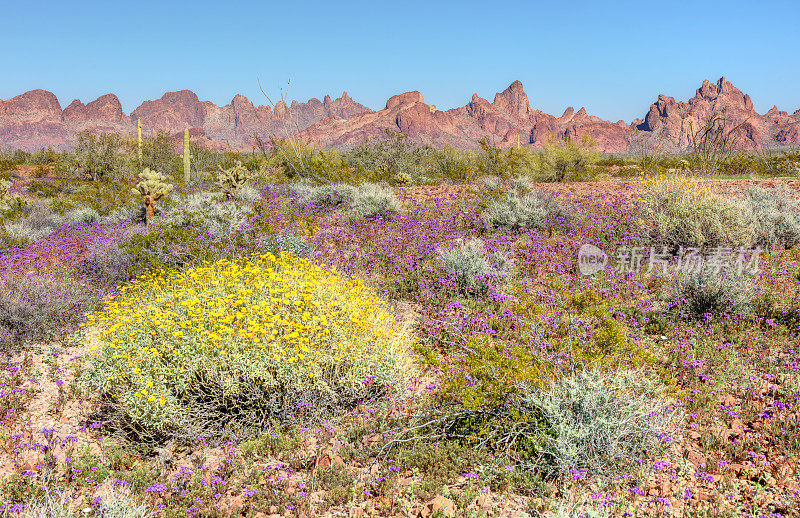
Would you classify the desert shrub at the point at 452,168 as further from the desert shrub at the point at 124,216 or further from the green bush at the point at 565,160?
the desert shrub at the point at 124,216

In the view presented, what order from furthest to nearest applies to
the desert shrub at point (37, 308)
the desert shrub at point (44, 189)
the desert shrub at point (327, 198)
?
the desert shrub at point (44, 189) < the desert shrub at point (327, 198) < the desert shrub at point (37, 308)

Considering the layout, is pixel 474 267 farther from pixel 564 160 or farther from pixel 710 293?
pixel 564 160

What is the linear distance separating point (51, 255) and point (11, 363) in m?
4.80

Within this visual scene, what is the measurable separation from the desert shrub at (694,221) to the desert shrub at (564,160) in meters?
8.90

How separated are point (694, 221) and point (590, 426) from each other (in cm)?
593

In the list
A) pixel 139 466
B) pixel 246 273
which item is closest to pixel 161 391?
pixel 139 466

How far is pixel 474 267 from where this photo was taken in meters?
6.73

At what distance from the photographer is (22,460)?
3.71 m

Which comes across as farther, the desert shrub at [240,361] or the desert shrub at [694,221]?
the desert shrub at [694,221]

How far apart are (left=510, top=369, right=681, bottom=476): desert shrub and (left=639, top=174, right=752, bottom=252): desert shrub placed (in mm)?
5017

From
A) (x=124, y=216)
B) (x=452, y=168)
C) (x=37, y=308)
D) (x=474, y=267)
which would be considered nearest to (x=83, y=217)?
(x=124, y=216)

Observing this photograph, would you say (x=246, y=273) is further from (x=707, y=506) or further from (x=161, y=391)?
(x=707, y=506)

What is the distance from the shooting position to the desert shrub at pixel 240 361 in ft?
12.5

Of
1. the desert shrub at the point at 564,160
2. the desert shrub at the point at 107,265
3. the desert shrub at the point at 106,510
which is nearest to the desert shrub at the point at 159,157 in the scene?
the desert shrub at the point at 107,265
